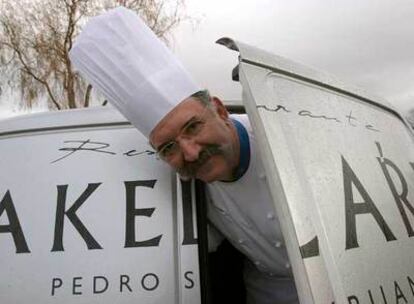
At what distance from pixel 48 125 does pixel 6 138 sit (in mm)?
160

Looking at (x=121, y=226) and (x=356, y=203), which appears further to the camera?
(x=121, y=226)

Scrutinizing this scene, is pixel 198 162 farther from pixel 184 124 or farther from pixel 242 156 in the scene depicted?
pixel 242 156

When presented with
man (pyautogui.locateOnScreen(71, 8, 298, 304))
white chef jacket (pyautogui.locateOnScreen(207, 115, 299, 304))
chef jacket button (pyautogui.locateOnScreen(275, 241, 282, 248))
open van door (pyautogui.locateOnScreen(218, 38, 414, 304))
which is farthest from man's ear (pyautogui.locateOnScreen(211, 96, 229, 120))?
chef jacket button (pyautogui.locateOnScreen(275, 241, 282, 248))

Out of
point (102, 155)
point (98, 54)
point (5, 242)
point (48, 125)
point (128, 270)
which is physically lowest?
point (128, 270)

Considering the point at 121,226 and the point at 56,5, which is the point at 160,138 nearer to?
the point at 121,226

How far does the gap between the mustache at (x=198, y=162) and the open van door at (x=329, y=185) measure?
424 mm

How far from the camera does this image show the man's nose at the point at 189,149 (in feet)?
6.00

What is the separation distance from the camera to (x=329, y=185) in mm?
1512

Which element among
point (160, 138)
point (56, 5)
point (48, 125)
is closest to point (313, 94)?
point (160, 138)

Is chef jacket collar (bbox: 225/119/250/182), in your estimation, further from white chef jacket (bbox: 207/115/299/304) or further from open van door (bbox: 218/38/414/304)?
open van door (bbox: 218/38/414/304)

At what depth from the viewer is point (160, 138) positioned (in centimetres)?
188

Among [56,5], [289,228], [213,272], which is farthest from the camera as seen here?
[56,5]

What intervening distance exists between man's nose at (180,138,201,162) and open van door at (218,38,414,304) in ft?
1.39

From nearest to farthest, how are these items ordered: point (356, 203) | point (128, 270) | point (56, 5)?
point (356, 203) → point (128, 270) → point (56, 5)
